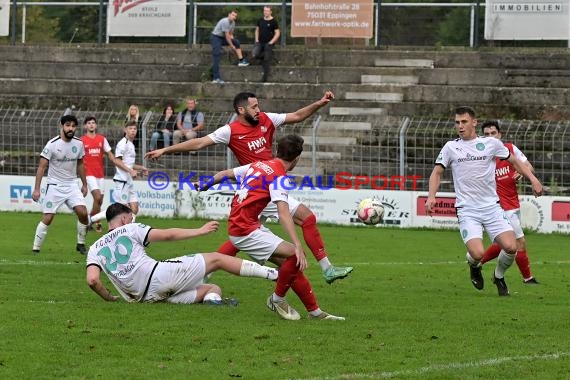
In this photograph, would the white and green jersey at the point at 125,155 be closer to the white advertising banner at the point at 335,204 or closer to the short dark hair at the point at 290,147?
the white advertising banner at the point at 335,204

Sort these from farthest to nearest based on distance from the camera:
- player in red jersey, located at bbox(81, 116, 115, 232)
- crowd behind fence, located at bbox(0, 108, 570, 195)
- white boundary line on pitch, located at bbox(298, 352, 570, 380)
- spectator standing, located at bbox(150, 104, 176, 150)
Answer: spectator standing, located at bbox(150, 104, 176, 150) < crowd behind fence, located at bbox(0, 108, 570, 195) < player in red jersey, located at bbox(81, 116, 115, 232) < white boundary line on pitch, located at bbox(298, 352, 570, 380)

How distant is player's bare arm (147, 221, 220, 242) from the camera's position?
11.4 m

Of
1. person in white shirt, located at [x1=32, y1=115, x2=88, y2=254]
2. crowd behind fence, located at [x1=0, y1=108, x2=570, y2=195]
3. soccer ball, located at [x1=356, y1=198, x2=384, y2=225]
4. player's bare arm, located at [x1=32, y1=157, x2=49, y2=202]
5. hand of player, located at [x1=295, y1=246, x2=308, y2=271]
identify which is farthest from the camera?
crowd behind fence, located at [x1=0, y1=108, x2=570, y2=195]

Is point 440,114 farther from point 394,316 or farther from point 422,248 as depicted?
point 394,316

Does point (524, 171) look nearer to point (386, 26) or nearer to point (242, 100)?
point (242, 100)

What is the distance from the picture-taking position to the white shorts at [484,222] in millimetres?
13969

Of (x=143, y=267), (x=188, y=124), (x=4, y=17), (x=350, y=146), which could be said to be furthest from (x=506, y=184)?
(x=4, y=17)

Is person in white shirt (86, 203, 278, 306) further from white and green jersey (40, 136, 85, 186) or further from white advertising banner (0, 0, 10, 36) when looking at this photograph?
white advertising banner (0, 0, 10, 36)

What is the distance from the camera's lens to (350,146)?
2842cm

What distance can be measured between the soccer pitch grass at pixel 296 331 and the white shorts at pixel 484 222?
0.77 m

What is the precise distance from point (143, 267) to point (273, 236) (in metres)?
1.37

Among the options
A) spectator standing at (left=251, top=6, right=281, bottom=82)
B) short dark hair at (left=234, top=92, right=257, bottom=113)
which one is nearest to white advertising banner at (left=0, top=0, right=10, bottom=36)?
spectator standing at (left=251, top=6, right=281, bottom=82)

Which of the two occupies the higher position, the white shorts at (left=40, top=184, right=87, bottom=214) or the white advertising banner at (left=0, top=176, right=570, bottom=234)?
the white shorts at (left=40, top=184, right=87, bottom=214)

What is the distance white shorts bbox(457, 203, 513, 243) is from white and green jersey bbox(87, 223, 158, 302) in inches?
156
